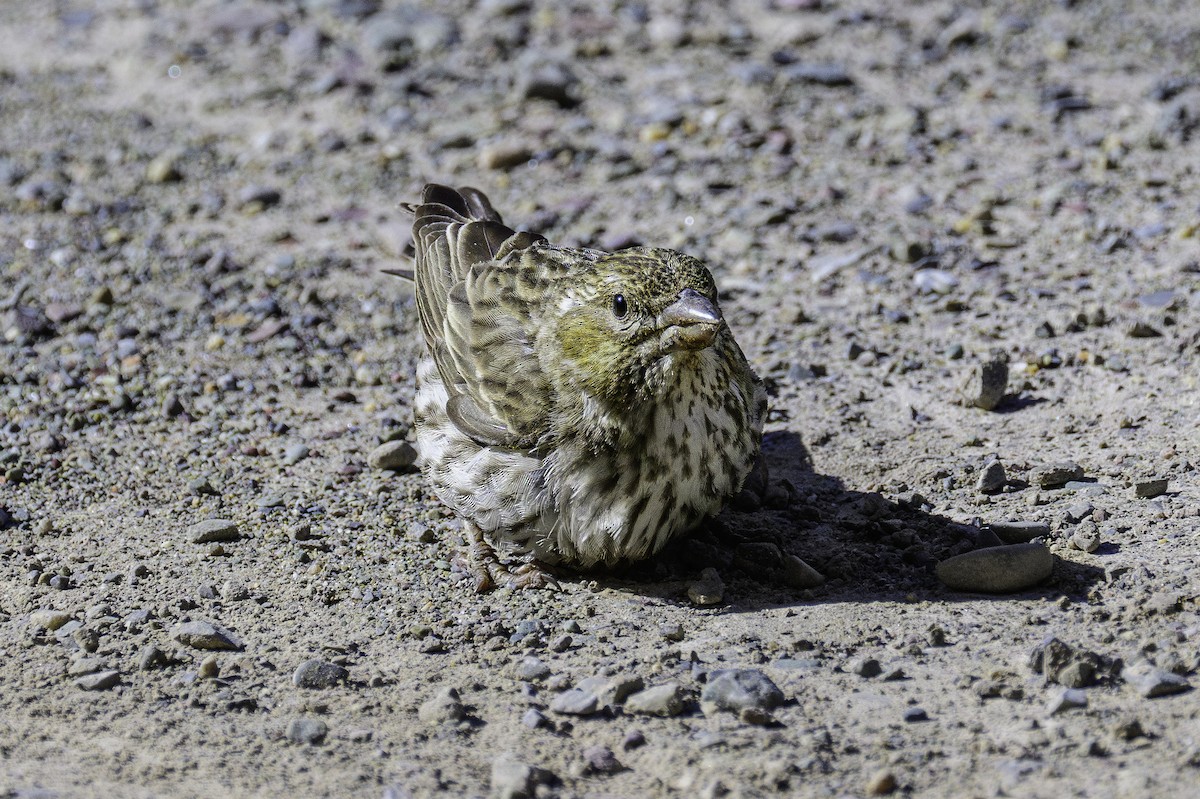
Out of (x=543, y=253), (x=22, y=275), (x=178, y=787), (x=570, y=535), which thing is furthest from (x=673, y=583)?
(x=22, y=275)

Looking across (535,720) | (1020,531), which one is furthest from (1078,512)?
(535,720)

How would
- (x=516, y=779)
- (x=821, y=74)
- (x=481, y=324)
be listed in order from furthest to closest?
(x=821, y=74), (x=481, y=324), (x=516, y=779)

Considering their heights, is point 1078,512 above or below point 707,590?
above

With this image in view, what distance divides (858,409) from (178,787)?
3373 mm

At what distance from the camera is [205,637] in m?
4.77

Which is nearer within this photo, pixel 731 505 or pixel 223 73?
pixel 731 505

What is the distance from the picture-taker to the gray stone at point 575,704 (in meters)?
4.26

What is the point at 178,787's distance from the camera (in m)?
3.93

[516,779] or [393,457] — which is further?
[393,457]

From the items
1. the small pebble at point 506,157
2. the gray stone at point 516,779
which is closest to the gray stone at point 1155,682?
the gray stone at point 516,779

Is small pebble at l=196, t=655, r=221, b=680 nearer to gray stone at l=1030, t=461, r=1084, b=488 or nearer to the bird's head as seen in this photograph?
the bird's head

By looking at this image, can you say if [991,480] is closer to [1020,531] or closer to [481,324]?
[1020,531]

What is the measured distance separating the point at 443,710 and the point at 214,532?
64.8 inches

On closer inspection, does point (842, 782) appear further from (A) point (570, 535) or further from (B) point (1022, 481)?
(B) point (1022, 481)
